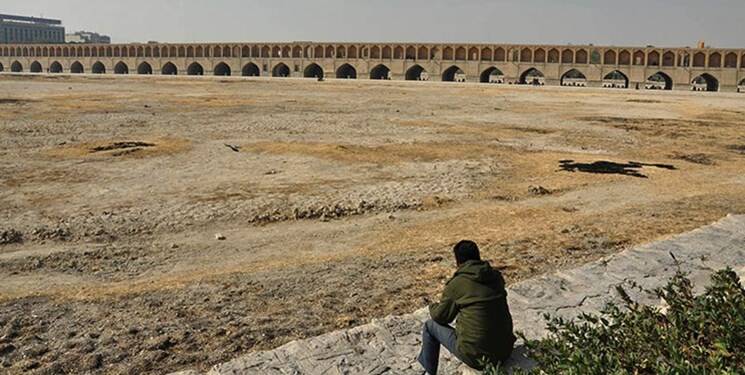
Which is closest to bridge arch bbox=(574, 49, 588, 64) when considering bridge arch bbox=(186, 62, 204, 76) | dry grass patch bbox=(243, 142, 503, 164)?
bridge arch bbox=(186, 62, 204, 76)

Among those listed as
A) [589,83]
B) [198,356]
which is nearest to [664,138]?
[198,356]

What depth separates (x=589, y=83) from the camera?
64875mm

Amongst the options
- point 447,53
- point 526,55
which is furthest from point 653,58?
point 447,53

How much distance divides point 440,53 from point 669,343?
227ft

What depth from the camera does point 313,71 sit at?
3088 inches

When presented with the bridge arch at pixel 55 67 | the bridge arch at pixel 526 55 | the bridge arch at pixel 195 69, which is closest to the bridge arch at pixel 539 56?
the bridge arch at pixel 526 55

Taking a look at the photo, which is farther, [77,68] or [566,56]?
[77,68]

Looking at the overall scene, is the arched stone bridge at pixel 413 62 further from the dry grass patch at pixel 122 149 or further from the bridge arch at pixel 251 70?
the dry grass patch at pixel 122 149

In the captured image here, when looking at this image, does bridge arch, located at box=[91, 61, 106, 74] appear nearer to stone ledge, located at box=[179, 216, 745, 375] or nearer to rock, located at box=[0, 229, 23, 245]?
rock, located at box=[0, 229, 23, 245]

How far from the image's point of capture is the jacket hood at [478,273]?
4.14m

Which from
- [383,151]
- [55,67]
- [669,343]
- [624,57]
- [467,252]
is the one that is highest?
[624,57]

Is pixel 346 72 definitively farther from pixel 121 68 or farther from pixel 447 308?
pixel 447 308

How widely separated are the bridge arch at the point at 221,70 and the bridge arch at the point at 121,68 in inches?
588

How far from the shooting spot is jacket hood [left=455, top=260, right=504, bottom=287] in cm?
414
